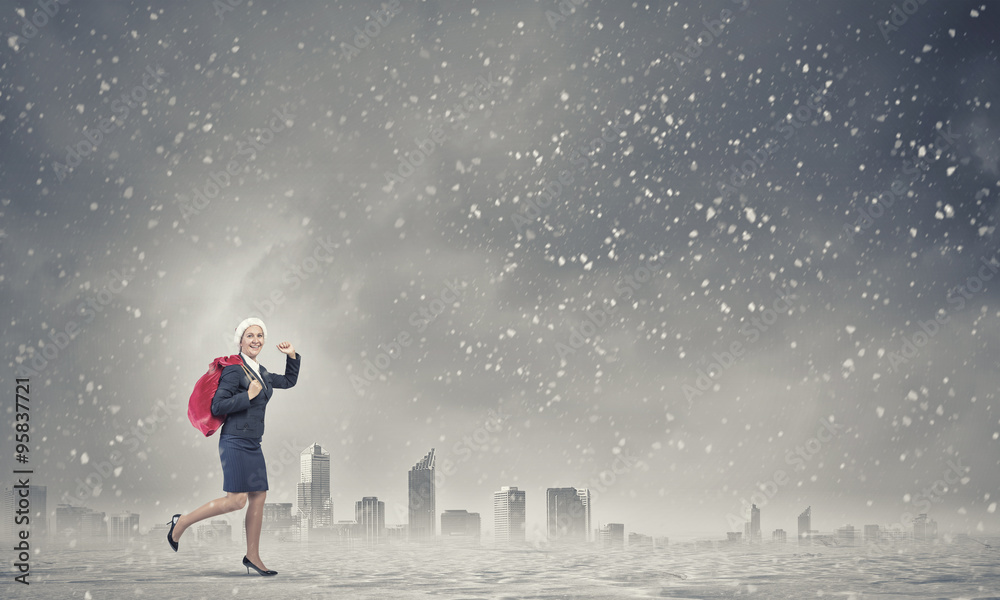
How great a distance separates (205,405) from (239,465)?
66 cm

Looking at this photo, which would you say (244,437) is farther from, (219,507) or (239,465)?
(219,507)

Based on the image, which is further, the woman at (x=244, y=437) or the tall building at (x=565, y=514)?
the tall building at (x=565, y=514)

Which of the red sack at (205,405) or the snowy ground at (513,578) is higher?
the red sack at (205,405)

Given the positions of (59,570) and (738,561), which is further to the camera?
(738,561)

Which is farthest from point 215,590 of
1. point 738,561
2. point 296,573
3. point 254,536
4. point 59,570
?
point 738,561

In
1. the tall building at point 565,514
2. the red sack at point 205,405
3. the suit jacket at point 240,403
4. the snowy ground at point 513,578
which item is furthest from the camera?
the tall building at point 565,514

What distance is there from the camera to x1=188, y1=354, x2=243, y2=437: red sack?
6879 mm

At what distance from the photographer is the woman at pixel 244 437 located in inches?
271

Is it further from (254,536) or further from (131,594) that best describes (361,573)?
(131,594)

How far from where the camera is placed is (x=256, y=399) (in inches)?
278

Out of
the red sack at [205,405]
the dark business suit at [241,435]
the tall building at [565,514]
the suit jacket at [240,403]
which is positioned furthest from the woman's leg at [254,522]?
the tall building at [565,514]

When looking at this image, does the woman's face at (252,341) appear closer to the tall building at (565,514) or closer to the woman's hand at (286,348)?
the woman's hand at (286,348)

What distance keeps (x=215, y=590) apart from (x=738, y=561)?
6.93 metres

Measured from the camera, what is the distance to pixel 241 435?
695cm
